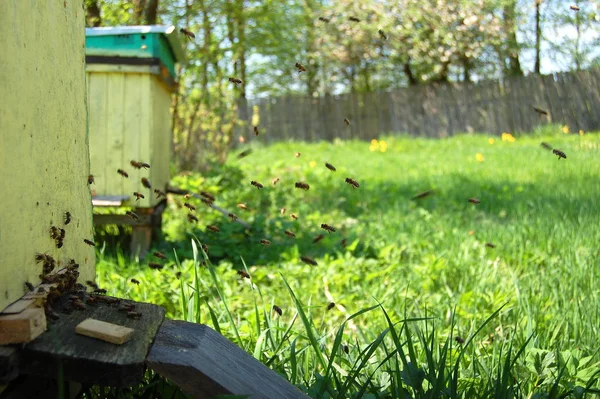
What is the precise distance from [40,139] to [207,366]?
0.83 m

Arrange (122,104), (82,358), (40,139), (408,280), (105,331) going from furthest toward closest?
(122,104) < (408,280) < (40,139) < (105,331) < (82,358)

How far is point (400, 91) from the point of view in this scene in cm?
2067

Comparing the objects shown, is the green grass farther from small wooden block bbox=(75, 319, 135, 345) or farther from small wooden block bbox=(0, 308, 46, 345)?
small wooden block bbox=(0, 308, 46, 345)

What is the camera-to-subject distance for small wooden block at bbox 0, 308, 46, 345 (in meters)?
1.47

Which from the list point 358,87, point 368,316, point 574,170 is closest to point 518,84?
point 358,87

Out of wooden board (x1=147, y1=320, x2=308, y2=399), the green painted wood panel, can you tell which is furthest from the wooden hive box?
wooden board (x1=147, y1=320, x2=308, y2=399)

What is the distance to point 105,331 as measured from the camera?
158 cm

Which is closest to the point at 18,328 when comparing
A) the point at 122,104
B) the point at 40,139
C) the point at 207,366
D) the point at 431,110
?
the point at 207,366

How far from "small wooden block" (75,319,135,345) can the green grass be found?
2.12 feet

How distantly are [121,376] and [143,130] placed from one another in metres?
3.83

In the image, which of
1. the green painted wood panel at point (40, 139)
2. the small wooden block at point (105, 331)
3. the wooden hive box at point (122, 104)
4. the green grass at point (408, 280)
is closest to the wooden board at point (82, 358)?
the small wooden block at point (105, 331)

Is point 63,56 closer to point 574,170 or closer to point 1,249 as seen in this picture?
point 1,249

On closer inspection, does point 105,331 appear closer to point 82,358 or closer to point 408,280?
point 82,358

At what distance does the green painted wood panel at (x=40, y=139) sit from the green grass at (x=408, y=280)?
57 cm
